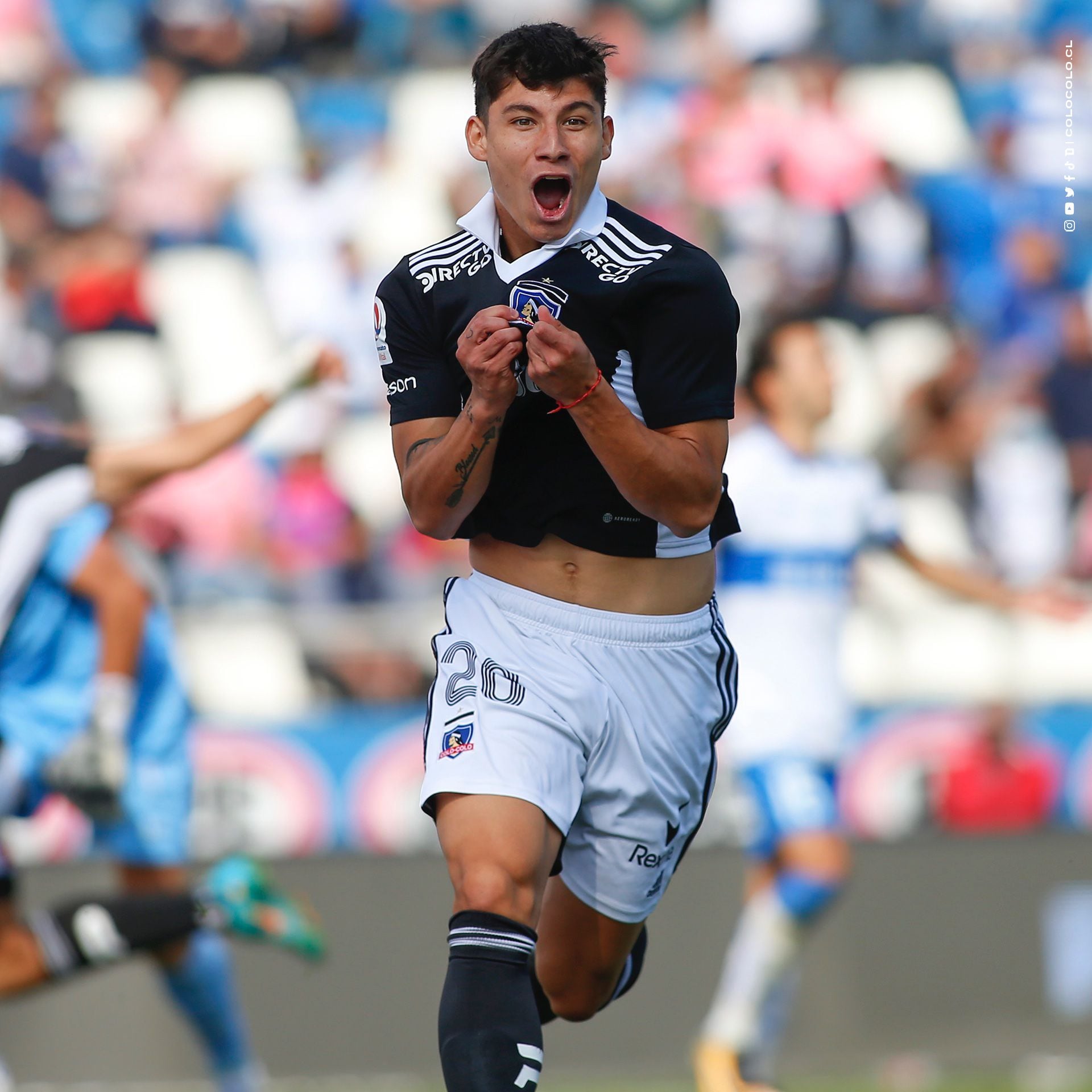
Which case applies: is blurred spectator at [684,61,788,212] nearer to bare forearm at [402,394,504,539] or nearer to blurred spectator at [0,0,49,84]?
blurred spectator at [0,0,49,84]

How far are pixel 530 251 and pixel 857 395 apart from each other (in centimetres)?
736

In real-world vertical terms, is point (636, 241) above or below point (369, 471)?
above

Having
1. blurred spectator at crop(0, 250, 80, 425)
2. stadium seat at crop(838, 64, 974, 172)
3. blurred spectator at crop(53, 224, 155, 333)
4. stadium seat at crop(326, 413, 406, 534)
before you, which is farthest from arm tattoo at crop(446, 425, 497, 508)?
stadium seat at crop(838, 64, 974, 172)

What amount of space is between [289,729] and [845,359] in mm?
4605

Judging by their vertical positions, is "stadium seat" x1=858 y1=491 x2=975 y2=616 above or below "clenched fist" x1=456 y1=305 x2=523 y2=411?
below

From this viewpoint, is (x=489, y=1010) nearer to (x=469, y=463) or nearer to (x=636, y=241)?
(x=469, y=463)

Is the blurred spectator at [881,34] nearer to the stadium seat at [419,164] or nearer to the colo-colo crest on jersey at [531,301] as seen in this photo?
the stadium seat at [419,164]

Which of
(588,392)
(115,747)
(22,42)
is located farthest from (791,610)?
(22,42)

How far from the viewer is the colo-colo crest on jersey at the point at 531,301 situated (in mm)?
3576

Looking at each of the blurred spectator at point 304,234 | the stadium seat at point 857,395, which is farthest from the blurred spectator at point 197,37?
the stadium seat at point 857,395

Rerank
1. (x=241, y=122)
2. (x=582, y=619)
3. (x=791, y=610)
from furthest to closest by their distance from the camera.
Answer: (x=241, y=122), (x=791, y=610), (x=582, y=619)

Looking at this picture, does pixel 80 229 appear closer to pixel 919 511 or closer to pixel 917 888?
pixel 919 511

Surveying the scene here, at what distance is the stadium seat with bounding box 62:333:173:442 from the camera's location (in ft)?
36.1

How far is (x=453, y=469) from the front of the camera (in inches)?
139
